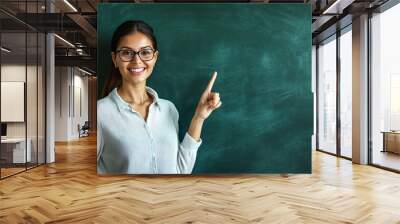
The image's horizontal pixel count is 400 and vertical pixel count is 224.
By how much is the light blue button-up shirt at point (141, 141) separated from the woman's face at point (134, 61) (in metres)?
0.27

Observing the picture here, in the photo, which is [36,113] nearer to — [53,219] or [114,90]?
[114,90]

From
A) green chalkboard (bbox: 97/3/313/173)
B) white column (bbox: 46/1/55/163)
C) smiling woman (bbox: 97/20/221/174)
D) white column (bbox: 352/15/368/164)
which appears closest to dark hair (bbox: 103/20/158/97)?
smiling woman (bbox: 97/20/221/174)

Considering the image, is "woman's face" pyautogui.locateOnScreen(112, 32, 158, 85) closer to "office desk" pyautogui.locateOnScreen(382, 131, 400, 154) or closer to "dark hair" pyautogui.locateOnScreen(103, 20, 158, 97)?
"dark hair" pyautogui.locateOnScreen(103, 20, 158, 97)

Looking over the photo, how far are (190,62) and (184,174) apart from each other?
6.48 ft

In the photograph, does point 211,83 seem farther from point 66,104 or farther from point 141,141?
point 66,104

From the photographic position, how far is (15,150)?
7480mm

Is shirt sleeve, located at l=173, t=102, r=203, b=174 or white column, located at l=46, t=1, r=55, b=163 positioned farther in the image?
white column, located at l=46, t=1, r=55, b=163

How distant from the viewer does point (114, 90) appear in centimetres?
656

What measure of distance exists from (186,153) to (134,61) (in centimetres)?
177

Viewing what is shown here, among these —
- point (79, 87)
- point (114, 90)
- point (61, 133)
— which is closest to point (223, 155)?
point (114, 90)

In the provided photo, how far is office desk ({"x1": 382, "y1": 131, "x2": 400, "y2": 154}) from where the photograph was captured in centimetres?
816

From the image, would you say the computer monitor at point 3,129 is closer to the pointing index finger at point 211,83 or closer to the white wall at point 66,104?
the pointing index finger at point 211,83

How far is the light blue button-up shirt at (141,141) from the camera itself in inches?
254

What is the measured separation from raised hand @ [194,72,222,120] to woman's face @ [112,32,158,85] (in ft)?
3.35
